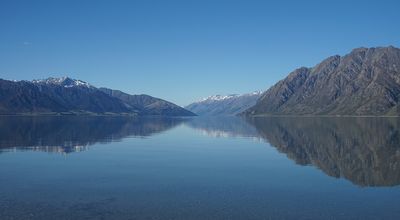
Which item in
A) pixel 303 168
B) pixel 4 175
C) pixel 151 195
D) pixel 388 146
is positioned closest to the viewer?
pixel 151 195

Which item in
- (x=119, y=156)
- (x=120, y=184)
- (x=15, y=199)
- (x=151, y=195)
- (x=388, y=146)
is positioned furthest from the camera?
(x=388, y=146)

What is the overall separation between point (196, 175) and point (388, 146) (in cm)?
5749

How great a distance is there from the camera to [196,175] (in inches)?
2271

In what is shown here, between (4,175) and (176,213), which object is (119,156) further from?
(176,213)

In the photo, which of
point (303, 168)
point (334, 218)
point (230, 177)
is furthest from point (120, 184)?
point (303, 168)

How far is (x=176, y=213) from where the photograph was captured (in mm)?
36469

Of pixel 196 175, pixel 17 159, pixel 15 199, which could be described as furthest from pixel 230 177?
pixel 17 159

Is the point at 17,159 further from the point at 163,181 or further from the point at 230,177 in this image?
the point at 230,177

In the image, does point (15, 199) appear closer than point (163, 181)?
Yes

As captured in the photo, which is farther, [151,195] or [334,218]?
[151,195]

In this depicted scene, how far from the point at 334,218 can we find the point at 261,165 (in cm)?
3328

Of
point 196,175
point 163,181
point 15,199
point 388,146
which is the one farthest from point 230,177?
point 388,146

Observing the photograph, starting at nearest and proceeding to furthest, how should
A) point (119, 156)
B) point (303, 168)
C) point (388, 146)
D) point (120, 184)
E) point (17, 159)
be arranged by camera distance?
point (120, 184), point (303, 168), point (17, 159), point (119, 156), point (388, 146)

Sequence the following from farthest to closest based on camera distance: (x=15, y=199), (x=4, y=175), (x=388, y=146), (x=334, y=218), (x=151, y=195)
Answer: (x=388, y=146) < (x=4, y=175) < (x=151, y=195) < (x=15, y=199) < (x=334, y=218)
